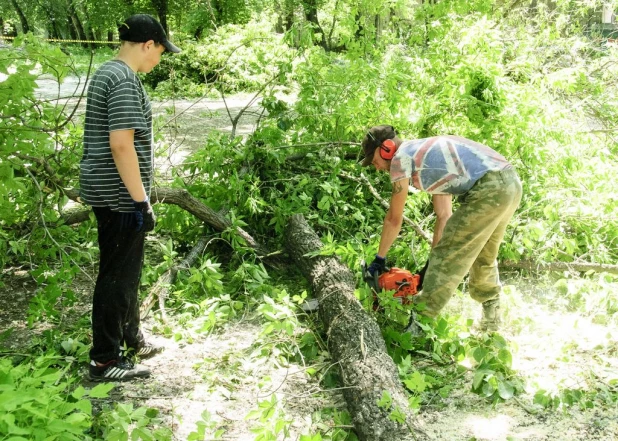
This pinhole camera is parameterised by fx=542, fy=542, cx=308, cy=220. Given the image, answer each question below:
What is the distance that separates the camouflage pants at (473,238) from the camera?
336 centimetres

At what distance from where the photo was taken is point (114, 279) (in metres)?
3.09

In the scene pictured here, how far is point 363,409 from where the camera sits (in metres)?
2.70

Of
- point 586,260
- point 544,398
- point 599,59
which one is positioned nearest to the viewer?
point 544,398

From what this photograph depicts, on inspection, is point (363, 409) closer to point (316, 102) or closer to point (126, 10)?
point (316, 102)

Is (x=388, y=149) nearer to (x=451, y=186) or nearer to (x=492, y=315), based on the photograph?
(x=451, y=186)

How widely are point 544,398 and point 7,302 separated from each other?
375cm

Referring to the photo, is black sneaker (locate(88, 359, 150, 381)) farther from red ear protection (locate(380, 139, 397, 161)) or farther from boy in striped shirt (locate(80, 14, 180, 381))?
red ear protection (locate(380, 139, 397, 161))

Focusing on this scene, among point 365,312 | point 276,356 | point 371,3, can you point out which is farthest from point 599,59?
point 276,356

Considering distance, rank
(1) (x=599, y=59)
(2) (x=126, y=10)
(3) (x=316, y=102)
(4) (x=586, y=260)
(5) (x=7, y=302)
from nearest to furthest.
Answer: (5) (x=7, y=302) < (4) (x=586, y=260) < (3) (x=316, y=102) < (1) (x=599, y=59) < (2) (x=126, y=10)

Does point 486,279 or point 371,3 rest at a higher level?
point 371,3

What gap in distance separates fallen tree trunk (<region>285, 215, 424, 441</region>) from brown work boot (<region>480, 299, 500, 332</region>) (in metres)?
0.92

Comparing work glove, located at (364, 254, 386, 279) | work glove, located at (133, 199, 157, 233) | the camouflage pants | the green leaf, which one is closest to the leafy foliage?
the green leaf

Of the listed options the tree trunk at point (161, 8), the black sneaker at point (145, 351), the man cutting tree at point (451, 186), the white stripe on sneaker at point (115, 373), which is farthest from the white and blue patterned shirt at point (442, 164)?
the tree trunk at point (161, 8)

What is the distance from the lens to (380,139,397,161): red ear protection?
3345 millimetres
